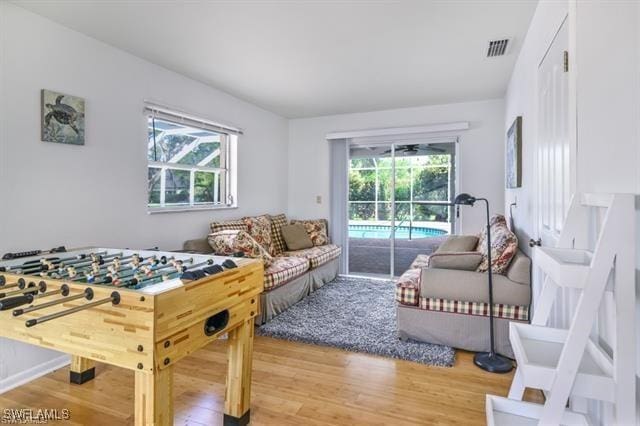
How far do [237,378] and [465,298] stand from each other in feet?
5.84

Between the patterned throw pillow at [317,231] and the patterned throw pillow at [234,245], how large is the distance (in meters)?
1.52

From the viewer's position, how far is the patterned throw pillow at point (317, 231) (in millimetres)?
4840

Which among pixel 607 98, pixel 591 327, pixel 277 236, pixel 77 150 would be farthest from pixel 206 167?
pixel 591 327

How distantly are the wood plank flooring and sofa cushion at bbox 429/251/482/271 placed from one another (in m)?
0.68

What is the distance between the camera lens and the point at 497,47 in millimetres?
2826

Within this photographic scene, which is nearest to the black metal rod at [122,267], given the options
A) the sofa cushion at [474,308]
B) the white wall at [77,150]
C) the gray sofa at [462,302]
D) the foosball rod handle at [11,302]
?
the foosball rod handle at [11,302]

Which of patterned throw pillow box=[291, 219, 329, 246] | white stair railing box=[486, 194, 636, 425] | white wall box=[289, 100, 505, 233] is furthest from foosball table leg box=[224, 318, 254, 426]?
white wall box=[289, 100, 505, 233]

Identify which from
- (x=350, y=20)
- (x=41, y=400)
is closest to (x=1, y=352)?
(x=41, y=400)

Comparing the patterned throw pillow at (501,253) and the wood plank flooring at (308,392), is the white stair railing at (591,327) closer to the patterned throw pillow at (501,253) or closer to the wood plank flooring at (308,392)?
the wood plank flooring at (308,392)

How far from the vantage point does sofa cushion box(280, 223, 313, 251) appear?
4.67 metres

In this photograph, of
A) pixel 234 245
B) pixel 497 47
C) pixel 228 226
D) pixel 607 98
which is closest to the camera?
pixel 607 98

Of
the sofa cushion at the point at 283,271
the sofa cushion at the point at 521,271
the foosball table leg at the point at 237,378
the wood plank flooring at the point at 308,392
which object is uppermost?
the sofa cushion at the point at 521,271

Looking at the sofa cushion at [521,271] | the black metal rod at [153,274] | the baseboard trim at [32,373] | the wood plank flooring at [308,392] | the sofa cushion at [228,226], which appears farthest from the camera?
the sofa cushion at [228,226]

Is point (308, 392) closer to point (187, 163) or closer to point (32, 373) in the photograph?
point (32, 373)
